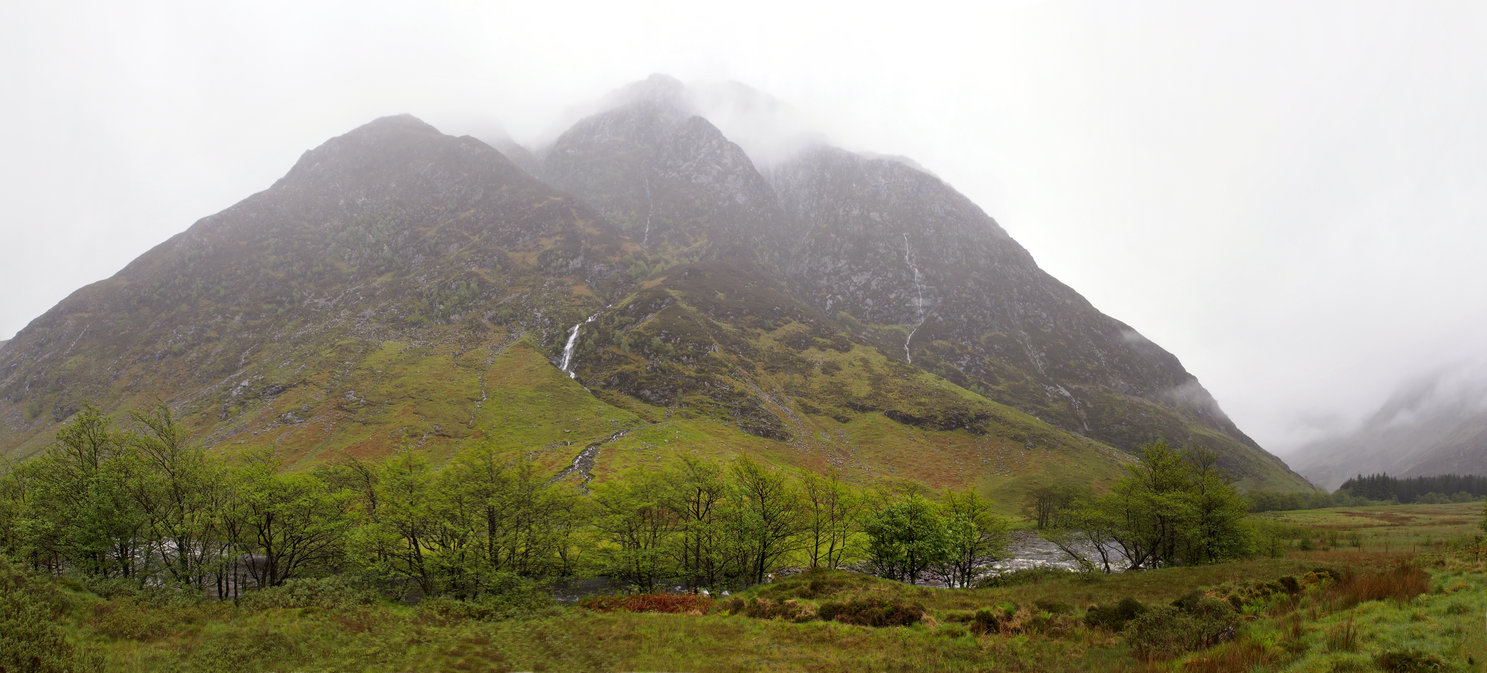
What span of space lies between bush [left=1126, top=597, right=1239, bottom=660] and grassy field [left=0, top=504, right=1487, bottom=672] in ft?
0.36

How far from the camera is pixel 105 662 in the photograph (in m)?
17.9

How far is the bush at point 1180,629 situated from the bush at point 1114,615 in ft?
4.26

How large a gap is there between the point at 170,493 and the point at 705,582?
43.5 metres

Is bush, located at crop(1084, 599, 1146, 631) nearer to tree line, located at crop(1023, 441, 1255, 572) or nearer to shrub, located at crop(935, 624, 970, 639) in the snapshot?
shrub, located at crop(935, 624, 970, 639)

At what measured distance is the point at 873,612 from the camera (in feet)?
106

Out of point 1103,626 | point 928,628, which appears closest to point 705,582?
point 928,628

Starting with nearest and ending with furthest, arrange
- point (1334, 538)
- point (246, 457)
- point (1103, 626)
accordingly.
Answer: point (1103, 626) < point (246, 457) < point (1334, 538)

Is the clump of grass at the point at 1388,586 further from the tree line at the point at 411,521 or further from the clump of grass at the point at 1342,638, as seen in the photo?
the tree line at the point at 411,521

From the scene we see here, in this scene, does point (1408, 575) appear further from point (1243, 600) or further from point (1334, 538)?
point (1334, 538)

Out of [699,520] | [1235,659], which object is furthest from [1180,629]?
[699,520]

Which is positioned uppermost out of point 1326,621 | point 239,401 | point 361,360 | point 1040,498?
point 361,360

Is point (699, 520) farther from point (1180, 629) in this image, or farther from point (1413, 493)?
point (1413, 493)

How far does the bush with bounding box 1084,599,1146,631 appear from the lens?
25.2 meters

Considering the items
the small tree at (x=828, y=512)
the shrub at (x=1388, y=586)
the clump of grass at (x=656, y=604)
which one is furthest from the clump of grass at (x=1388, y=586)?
the small tree at (x=828, y=512)
